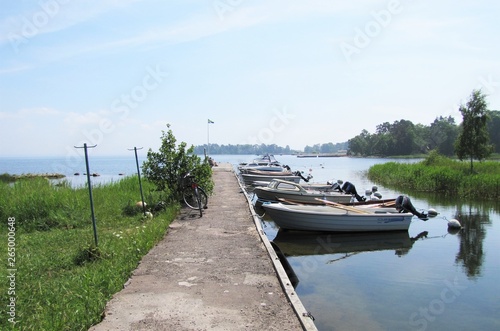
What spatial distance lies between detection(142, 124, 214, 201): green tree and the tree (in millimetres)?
20419

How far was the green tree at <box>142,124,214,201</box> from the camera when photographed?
13.3 meters

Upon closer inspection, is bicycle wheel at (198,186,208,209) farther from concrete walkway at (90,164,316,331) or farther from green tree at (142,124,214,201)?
concrete walkway at (90,164,316,331)

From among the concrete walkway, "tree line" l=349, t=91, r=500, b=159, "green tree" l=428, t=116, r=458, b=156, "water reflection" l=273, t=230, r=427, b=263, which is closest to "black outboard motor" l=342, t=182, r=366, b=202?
"water reflection" l=273, t=230, r=427, b=263

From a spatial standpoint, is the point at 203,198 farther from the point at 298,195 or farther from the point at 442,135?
the point at 442,135

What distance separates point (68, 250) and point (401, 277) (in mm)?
7479

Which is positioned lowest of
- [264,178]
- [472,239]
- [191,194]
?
[472,239]

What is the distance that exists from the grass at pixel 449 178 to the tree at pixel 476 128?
1042 millimetres

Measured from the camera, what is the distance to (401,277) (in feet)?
32.1

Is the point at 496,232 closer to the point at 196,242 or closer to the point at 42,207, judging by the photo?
the point at 196,242

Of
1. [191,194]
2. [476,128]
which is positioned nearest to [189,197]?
[191,194]

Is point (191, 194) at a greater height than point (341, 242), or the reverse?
point (191, 194)

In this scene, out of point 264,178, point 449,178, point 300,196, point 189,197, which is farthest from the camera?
point 264,178

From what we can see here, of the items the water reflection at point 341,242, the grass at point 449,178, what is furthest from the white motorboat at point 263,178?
the water reflection at point 341,242

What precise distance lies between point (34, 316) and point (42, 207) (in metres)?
7.71
